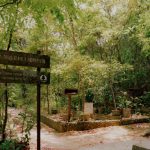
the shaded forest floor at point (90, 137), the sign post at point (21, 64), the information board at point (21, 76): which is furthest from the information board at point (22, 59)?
the shaded forest floor at point (90, 137)

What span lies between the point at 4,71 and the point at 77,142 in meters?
6.34

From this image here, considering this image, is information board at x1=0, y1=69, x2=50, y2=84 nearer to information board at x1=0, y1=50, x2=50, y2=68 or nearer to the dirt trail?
information board at x1=0, y1=50, x2=50, y2=68

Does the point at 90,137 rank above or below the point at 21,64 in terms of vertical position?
below

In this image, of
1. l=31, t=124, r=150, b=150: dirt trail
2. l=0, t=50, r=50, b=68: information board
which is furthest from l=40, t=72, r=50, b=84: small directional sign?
l=31, t=124, r=150, b=150: dirt trail

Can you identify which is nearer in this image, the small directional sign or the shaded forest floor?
the small directional sign

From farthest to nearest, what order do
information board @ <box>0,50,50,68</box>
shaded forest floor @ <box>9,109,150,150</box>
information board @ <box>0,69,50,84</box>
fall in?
shaded forest floor @ <box>9,109,150,150</box> → information board @ <box>0,50,50,68</box> → information board @ <box>0,69,50,84</box>

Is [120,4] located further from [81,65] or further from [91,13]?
[81,65]

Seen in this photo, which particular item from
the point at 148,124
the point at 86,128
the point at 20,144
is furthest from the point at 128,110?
the point at 20,144

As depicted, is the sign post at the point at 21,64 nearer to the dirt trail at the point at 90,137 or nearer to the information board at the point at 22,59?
the information board at the point at 22,59

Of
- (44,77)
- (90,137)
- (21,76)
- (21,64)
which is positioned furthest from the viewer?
(90,137)

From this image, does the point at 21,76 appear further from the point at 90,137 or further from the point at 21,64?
the point at 90,137

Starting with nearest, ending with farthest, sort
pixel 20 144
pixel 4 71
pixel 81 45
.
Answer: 1. pixel 4 71
2. pixel 20 144
3. pixel 81 45

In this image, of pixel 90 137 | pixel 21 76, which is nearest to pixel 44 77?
pixel 21 76

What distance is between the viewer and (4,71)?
7160mm
